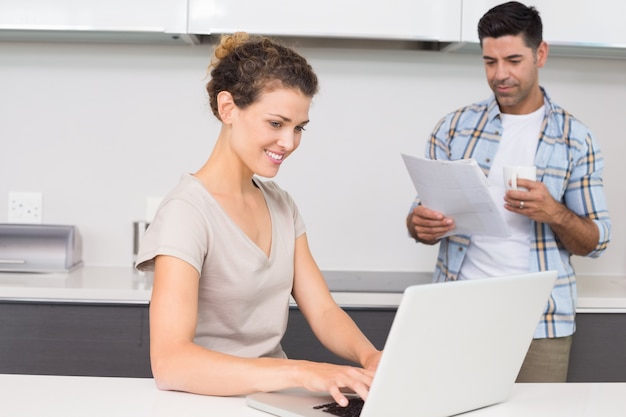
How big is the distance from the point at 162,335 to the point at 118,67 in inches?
68.8

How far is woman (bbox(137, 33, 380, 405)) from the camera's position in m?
1.39

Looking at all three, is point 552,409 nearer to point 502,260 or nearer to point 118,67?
point 502,260

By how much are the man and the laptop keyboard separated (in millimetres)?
978

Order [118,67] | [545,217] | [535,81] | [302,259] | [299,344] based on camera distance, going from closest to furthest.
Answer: [302,259] < [545,217] < [535,81] < [299,344] < [118,67]

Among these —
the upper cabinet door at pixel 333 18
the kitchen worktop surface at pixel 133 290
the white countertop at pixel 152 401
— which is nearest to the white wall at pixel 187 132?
the kitchen worktop surface at pixel 133 290

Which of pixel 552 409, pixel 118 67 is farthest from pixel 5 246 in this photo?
pixel 552 409

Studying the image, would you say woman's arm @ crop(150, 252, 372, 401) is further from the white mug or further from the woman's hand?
the white mug

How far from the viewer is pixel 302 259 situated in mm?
1764

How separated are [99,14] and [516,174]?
1340mm

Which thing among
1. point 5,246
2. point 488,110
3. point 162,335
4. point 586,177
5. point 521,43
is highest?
point 521,43

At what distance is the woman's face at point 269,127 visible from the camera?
157 cm

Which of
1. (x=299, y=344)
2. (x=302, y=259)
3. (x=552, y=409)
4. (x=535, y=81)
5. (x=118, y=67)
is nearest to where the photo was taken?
(x=552, y=409)

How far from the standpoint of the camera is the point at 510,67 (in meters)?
2.22

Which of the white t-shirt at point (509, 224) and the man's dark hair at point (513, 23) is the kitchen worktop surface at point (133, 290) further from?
the man's dark hair at point (513, 23)
